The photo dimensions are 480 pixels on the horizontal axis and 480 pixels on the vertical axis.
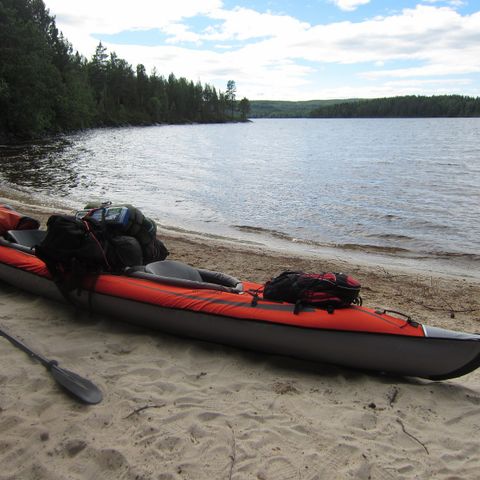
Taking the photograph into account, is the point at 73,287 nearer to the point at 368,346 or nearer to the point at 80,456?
the point at 80,456

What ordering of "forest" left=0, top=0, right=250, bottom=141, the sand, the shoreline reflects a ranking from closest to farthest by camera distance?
the sand
the shoreline
"forest" left=0, top=0, right=250, bottom=141

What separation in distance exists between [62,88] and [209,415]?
47.7m

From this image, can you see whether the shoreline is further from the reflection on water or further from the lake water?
the reflection on water

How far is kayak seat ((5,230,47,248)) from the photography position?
5.94 meters

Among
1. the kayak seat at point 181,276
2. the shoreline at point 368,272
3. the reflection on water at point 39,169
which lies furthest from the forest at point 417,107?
the kayak seat at point 181,276

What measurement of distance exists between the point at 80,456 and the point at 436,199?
1498 cm

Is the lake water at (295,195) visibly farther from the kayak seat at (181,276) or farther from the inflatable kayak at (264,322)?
the inflatable kayak at (264,322)

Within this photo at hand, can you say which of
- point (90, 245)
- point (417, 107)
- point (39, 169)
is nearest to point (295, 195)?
point (39, 169)

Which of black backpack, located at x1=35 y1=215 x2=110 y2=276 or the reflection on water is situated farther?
the reflection on water

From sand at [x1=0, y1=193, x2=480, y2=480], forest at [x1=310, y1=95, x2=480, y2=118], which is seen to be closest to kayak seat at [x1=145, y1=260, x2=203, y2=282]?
sand at [x1=0, y1=193, x2=480, y2=480]

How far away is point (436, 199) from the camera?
50.1 feet

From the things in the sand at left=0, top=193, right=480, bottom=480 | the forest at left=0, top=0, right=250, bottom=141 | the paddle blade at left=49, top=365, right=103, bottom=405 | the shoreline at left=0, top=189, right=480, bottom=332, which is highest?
the forest at left=0, top=0, right=250, bottom=141

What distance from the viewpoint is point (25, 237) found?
6.04 m

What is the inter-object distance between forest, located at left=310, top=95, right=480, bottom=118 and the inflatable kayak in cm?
14605
